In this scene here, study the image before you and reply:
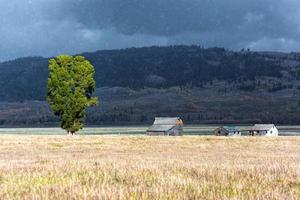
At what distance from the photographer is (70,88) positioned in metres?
93.0

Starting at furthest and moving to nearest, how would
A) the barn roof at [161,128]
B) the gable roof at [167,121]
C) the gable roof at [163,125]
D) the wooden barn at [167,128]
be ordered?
the gable roof at [167,121], the gable roof at [163,125], the barn roof at [161,128], the wooden barn at [167,128]

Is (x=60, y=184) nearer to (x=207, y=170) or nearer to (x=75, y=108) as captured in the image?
(x=207, y=170)

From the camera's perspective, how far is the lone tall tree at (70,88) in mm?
92562

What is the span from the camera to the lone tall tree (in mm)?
92562

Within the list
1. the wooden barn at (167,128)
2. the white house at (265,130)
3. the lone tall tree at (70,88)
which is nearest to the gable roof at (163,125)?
the wooden barn at (167,128)

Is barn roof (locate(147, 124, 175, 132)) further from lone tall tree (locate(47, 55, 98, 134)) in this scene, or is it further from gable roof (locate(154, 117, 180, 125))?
lone tall tree (locate(47, 55, 98, 134))

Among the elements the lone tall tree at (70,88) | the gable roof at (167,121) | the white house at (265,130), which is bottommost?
the white house at (265,130)

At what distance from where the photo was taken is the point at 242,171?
55.0ft

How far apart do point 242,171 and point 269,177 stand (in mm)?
2008

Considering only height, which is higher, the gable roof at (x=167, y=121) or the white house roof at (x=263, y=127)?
the gable roof at (x=167, y=121)

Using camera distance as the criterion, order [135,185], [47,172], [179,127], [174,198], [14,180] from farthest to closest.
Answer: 1. [179,127]
2. [47,172]
3. [14,180]
4. [135,185]
5. [174,198]

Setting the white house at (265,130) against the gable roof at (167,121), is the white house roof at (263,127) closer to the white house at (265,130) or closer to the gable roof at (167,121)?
the white house at (265,130)

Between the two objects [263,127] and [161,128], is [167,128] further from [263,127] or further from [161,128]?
[263,127]

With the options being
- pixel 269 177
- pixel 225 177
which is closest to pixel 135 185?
pixel 225 177
